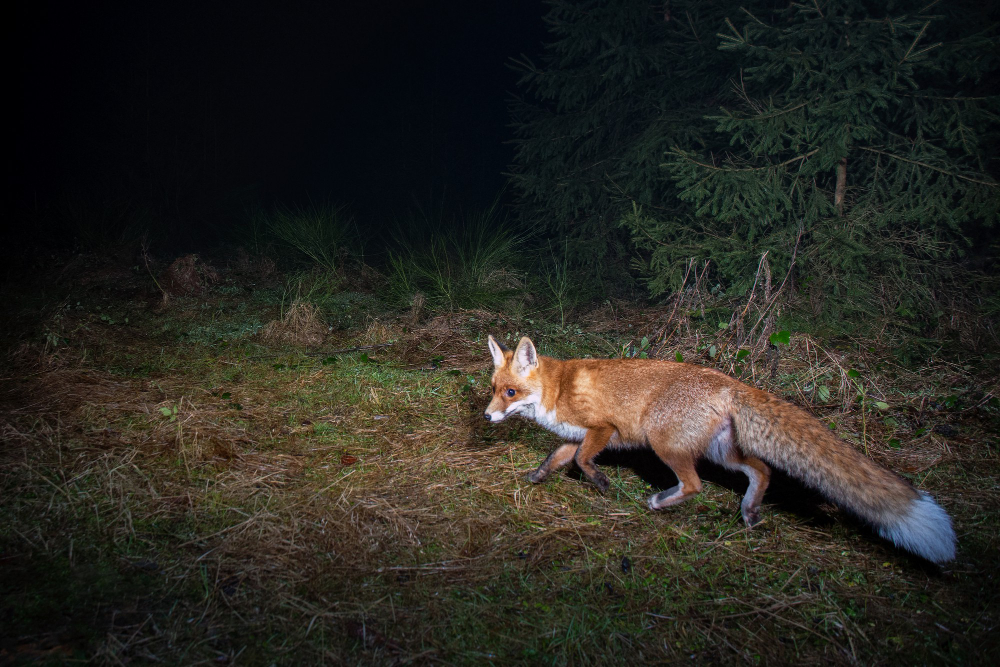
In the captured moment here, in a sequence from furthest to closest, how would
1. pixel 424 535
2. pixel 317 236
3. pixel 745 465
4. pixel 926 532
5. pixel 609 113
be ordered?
pixel 609 113
pixel 317 236
pixel 745 465
pixel 424 535
pixel 926 532

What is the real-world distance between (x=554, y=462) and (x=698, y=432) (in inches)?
29.4

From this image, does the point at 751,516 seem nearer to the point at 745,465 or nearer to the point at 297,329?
the point at 745,465

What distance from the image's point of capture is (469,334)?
5254mm

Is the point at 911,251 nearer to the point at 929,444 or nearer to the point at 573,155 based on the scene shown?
the point at 929,444

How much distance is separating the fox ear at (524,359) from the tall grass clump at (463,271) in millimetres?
2855

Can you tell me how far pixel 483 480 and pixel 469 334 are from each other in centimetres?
255

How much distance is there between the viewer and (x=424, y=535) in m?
2.36

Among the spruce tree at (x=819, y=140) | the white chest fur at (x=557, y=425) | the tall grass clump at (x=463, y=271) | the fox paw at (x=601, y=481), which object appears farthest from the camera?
the tall grass clump at (x=463, y=271)

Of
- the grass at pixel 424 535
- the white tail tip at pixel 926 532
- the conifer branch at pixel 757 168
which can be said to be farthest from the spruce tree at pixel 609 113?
the white tail tip at pixel 926 532

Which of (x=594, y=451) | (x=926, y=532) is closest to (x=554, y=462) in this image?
(x=594, y=451)

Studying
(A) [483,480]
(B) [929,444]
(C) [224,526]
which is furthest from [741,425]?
(C) [224,526]

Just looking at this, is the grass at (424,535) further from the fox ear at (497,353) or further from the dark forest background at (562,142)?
the dark forest background at (562,142)

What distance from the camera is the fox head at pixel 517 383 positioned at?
281 cm

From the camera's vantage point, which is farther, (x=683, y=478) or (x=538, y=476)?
(x=538, y=476)
